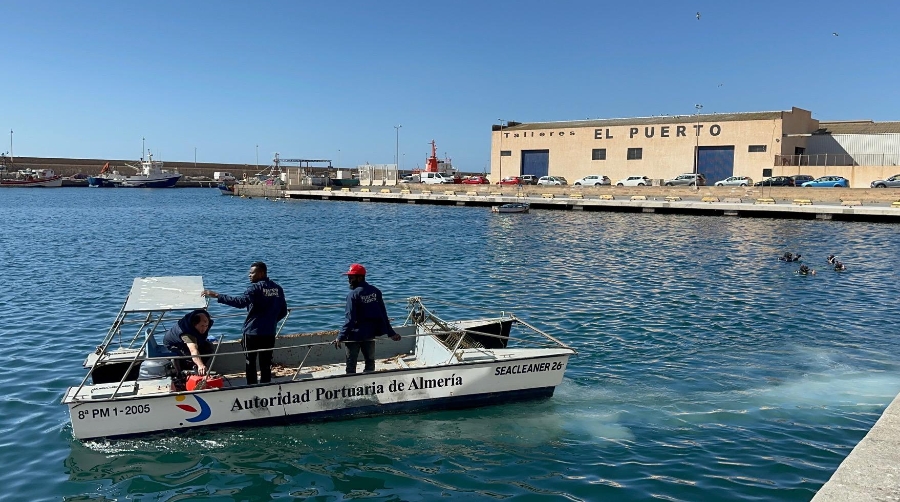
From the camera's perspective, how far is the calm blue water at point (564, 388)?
30.2 feet

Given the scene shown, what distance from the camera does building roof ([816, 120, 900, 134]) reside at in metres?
70.5

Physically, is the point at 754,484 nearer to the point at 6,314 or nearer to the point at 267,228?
the point at 6,314

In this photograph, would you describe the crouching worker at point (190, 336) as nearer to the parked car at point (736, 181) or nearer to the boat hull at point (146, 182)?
the parked car at point (736, 181)

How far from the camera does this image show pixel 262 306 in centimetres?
1038

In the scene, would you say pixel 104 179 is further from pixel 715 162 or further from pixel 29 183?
pixel 715 162

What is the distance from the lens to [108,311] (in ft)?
64.0

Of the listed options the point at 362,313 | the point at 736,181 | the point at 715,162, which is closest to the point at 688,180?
the point at 715,162

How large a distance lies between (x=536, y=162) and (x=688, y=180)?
2229 cm

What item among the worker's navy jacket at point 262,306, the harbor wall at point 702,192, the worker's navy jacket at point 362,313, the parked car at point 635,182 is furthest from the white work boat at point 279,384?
the parked car at point 635,182

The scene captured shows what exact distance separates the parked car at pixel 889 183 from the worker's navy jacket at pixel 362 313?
6231cm

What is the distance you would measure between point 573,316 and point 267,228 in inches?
1459

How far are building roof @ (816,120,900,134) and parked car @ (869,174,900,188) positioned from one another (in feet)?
36.2

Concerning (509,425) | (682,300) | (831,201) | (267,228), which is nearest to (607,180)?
(831,201)

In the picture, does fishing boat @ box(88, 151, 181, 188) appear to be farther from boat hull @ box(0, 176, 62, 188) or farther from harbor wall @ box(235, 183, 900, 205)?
harbor wall @ box(235, 183, 900, 205)
